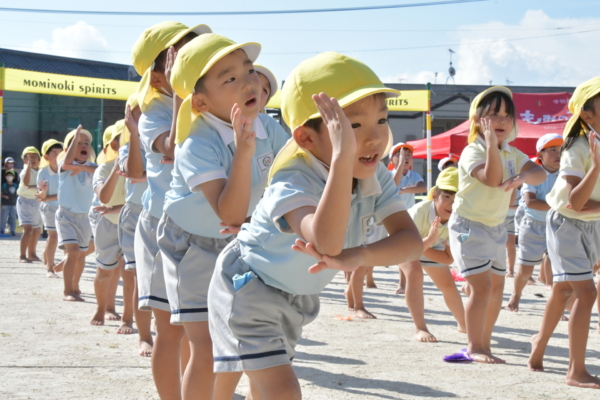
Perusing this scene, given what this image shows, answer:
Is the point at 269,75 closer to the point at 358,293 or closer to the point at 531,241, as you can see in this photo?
the point at 358,293

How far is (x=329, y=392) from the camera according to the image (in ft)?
14.4

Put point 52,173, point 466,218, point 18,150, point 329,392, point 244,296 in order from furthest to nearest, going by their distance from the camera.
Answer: point 18,150, point 52,173, point 466,218, point 329,392, point 244,296

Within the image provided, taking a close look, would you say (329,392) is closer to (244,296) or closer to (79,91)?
(244,296)

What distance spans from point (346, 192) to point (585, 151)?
10.0 ft

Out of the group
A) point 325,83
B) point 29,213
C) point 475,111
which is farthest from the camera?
point 29,213

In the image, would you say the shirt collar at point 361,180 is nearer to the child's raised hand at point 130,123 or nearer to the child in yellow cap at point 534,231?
the child's raised hand at point 130,123

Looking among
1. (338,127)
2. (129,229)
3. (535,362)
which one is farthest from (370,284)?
(338,127)

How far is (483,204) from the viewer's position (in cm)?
522

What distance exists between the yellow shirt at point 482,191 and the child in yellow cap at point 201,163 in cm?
250

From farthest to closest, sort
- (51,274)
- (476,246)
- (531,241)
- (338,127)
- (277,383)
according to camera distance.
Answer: (51,274) → (531,241) → (476,246) → (277,383) → (338,127)

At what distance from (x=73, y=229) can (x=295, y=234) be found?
6586mm

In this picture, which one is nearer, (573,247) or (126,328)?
(573,247)

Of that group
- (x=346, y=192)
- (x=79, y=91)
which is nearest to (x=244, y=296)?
(x=346, y=192)

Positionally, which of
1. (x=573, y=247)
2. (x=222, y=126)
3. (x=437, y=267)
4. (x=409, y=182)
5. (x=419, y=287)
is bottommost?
(x=419, y=287)
